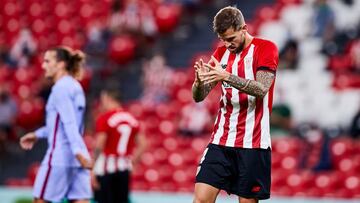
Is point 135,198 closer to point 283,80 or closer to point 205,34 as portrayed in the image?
point 283,80

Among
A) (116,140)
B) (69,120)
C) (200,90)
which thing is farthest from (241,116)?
(116,140)

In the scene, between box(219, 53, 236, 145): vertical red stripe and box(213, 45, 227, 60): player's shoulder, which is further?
box(213, 45, 227, 60): player's shoulder

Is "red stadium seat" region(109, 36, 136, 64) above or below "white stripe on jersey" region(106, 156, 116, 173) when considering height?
above

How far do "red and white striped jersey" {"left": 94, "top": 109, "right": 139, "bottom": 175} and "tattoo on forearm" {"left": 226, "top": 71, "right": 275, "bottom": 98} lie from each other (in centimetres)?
411

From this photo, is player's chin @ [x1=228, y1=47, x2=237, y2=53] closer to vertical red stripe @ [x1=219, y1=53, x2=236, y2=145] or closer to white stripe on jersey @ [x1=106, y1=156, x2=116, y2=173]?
vertical red stripe @ [x1=219, y1=53, x2=236, y2=145]

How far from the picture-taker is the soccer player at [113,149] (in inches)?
442

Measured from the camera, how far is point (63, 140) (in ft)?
28.9

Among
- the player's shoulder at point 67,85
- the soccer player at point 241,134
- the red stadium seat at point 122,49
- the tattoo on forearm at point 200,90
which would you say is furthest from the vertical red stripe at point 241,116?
the red stadium seat at point 122,49

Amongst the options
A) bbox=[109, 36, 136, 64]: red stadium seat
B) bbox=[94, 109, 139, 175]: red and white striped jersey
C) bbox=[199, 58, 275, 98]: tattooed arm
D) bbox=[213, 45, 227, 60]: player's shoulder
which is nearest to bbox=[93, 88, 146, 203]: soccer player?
bbox=[94, 109, 139, 175]: red and white striped jersey

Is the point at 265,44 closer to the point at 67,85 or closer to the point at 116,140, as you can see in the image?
the point at 67,85

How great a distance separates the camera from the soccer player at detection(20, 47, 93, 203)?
28.5 feet

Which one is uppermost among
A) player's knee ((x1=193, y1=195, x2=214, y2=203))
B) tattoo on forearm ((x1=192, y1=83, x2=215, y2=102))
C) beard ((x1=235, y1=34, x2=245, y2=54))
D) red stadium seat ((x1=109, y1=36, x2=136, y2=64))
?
red stadium seat ((x1=109, y1=36, x2=136, y2=64))

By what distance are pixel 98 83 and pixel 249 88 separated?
1335 centimetres

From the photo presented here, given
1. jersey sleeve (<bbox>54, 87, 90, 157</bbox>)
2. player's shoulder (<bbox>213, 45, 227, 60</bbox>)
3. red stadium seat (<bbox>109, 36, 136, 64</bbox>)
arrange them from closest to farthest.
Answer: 1. player's shoulder (<bbox>213, 45, 227, 60</bbox>)
2. jersey sleeve (<bbox>54, 87, 90, 157</bbox>)
3. red stadium seat (<bbox>109, 36, 136, 64</bbox>)
